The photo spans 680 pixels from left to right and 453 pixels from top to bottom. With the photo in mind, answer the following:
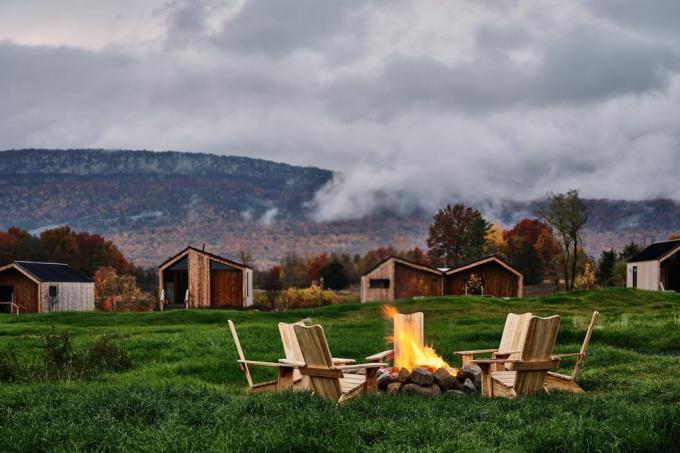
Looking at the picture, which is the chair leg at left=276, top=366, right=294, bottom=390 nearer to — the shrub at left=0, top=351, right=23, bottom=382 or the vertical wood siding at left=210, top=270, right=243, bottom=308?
the shrub at left=0, top=351, right=23, bottom=382

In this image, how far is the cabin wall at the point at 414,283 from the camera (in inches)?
2012

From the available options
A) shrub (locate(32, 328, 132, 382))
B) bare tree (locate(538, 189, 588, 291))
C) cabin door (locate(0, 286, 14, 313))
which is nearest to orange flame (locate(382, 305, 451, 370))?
shrub (locate(32, 328, 132, 382))

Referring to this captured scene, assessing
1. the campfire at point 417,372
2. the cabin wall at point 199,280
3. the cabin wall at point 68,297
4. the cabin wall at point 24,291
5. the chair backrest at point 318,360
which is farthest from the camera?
the cabin wall at point 68,297

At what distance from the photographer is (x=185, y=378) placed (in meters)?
13.1

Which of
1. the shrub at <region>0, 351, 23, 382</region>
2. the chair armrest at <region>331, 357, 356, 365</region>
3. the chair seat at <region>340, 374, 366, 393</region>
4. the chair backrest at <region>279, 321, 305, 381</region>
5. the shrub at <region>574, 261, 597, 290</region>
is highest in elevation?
the chair backrest at <region>279, 321, 305, 381</region>

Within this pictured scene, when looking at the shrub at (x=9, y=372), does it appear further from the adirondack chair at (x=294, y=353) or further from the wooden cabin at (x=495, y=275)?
the wooden cabin at (x=495, y=275)

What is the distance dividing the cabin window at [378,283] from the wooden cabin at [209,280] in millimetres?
8576

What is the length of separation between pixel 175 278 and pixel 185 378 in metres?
37.4

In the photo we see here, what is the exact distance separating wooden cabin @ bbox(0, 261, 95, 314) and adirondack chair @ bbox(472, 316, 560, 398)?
42591mm

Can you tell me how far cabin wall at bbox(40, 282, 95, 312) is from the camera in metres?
48.3

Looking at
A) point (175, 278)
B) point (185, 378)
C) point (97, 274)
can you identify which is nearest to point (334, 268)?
point (97, 274)

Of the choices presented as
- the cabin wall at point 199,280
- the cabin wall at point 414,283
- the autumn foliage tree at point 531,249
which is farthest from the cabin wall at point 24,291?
the autumn foliage tree at point 531,249

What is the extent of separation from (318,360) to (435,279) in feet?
139

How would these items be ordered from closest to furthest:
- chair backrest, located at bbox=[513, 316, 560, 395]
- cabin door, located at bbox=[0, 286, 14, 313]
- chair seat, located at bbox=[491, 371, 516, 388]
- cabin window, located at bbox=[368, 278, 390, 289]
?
chair backrest, located at bbox=[513, 316, 560, 395] → chair seat, located at bbox=[491, 371, 516, 388] → cabin door, located at bbox=[0, 286, 14, 313] → cabin window, located at bbox=[368, 278, 390, 289]
